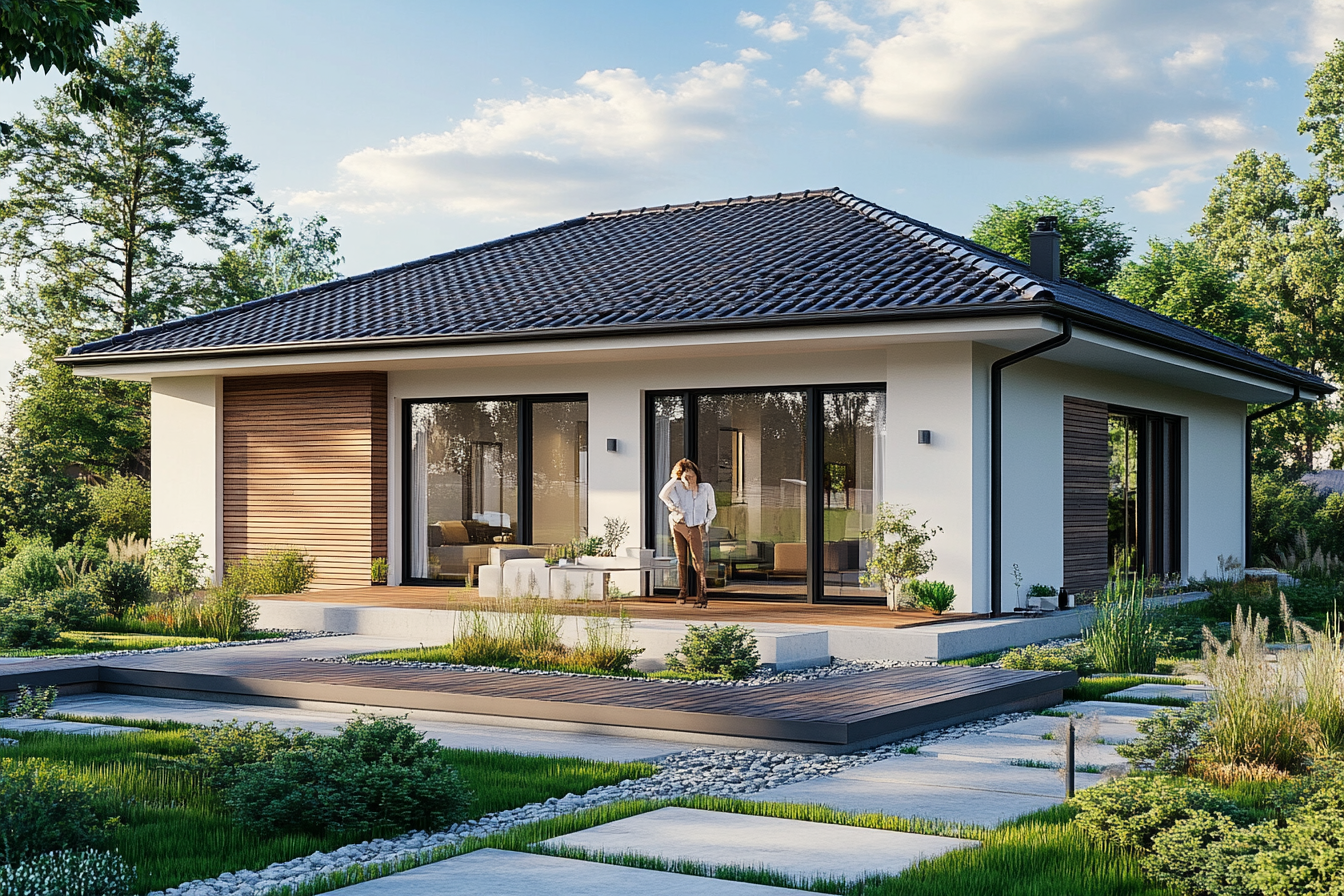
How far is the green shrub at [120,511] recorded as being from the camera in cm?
2123

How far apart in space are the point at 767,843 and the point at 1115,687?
5.46 metres

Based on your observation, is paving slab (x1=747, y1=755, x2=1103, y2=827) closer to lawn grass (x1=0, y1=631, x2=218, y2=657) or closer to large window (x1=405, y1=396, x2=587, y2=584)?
lawn grass (x1=0, y1=631, x2=218, y2=657)

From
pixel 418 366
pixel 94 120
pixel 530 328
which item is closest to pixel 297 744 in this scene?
pixel 530 328

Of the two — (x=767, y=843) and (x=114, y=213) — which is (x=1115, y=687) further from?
(x=114, y=213)

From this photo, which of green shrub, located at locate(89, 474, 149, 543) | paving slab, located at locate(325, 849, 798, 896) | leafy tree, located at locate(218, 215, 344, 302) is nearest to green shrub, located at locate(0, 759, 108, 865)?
paving slab, located at locate(325, 849, 798, 896)

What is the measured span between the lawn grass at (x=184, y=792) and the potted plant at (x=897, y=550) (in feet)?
20.2

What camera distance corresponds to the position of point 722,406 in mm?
13523

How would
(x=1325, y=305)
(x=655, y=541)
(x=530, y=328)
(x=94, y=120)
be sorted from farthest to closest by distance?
(x=1325, y=305)
(x=94, y=120)
(x=655, y=541)
(x=530, y=328)

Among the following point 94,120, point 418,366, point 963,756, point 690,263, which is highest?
point 94,120

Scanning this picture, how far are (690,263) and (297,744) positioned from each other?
10.1 meters

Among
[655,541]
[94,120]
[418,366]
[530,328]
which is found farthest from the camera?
[94,120]

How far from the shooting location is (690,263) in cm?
1501

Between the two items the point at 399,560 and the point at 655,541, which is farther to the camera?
the point at 399,560

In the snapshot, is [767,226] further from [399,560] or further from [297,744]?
[297,744]
